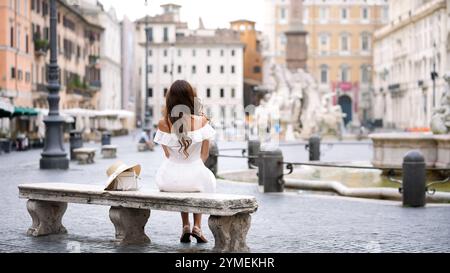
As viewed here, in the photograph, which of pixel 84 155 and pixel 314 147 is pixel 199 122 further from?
pixel 84 155

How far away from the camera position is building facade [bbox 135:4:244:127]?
11438 centimetres

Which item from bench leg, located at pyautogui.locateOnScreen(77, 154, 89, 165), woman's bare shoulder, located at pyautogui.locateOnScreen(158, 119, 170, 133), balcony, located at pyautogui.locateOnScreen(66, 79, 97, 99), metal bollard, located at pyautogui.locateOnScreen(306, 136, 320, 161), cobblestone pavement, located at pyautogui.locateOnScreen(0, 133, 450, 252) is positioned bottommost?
cobblestone pavement, located at pyautogui.locateOnScreen(0, 133, 450, 252)

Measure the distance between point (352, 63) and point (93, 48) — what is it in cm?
3398

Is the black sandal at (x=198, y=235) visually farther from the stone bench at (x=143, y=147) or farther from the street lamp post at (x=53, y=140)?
the stone bench at (x=143, y=147)

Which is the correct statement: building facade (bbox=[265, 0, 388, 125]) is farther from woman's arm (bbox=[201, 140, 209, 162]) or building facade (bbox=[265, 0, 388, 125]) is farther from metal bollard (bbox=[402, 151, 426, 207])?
woman's arm (bbox=[201, 140, 209, 162])

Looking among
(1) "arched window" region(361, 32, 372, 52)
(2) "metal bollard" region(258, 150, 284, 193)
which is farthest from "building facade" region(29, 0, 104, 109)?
(2) "metal bollard" region(258, 150, 284, 193)

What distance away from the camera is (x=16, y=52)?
174 feet

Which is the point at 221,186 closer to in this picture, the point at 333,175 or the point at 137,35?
the point at 333,175

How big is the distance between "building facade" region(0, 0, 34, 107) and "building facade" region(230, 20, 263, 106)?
66.0 m

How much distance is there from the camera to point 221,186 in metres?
19.1

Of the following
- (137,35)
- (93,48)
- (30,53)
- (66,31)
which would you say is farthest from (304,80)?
(137,35)

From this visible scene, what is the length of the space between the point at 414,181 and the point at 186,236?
5.77 meters

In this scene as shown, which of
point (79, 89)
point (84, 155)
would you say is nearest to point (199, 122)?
point (84, 155)

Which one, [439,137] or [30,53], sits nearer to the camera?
[439,137]
